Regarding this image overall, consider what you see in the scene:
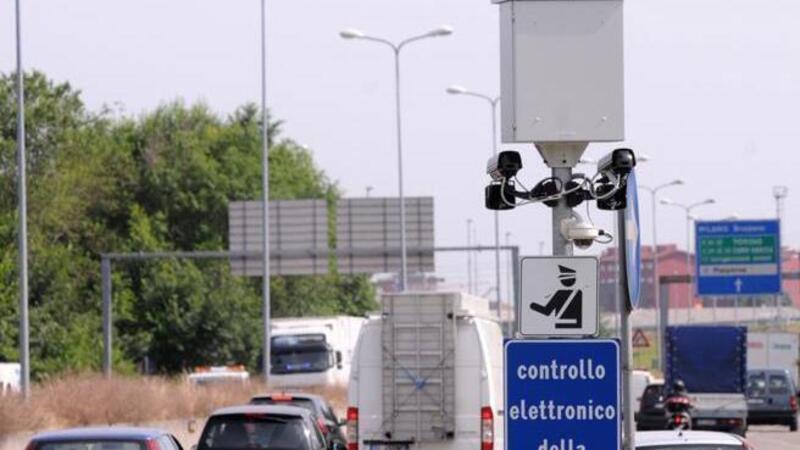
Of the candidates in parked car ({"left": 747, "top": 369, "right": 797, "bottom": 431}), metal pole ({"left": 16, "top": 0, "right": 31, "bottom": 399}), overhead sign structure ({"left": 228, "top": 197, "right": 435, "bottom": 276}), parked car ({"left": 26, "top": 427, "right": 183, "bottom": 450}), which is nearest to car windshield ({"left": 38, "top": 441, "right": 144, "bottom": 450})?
parked car ({"left": 26, "top": 427, "right": 183, "bottom": 450})

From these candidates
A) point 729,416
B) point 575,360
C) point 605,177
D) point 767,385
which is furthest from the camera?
point 767,385

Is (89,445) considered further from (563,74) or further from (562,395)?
(562,395)

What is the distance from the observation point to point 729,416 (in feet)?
150

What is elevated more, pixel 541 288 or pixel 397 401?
pixel 541 288

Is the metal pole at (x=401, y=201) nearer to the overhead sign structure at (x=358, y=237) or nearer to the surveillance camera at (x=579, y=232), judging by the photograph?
the overhead sign structure at (x=358, y=237)

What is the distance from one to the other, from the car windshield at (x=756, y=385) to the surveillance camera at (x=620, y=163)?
43.6 m

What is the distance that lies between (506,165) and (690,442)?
446cm

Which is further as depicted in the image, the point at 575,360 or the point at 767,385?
the point at 767,385

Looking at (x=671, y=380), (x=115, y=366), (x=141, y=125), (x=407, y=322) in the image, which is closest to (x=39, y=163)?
(x=115, y=366)

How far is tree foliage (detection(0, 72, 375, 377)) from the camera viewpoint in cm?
7262

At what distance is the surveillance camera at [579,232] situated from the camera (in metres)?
11.6

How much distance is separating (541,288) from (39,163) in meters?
65.6

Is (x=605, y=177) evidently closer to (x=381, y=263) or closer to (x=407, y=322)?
(x=407, y=322)

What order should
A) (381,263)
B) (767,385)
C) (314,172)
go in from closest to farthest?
(767,385), (381,263), (314,172)
